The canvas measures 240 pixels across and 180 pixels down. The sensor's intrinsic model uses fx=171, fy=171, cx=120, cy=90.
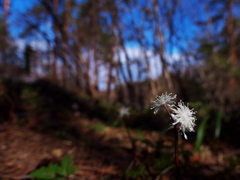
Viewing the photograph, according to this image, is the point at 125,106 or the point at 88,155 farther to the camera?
the point at 125,106

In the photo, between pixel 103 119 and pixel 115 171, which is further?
pixel 103 119

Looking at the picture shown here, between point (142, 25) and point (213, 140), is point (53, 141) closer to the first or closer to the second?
point (213, 140)

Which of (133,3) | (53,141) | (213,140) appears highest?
(133,3)

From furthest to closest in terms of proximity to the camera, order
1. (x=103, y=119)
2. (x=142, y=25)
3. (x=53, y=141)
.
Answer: (x=142, y=25) → (x=103, y=119) → (x=53, y=141)

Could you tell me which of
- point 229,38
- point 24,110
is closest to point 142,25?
point 24,110

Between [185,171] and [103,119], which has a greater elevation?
[103,119]

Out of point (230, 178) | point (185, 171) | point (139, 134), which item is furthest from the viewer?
point (139, 134)
